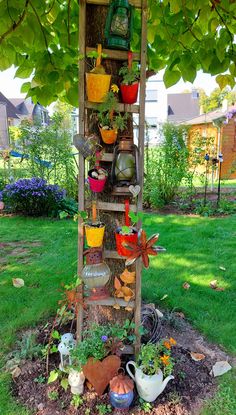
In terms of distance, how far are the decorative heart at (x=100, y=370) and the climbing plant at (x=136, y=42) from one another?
1.49 m

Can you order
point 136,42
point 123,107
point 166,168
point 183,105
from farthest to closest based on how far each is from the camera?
point 183,105
point 166,168
point 136,42
point 123,107

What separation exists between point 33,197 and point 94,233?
4060mm

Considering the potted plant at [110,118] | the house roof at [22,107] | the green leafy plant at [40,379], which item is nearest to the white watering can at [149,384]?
the green leafy plant at [40,379]

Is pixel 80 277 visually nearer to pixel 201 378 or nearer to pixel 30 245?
pixel 201 378

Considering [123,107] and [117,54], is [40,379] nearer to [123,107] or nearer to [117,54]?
[123,107]

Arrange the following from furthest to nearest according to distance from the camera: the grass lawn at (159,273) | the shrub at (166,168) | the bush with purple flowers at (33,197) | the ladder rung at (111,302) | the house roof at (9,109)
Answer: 1. the house roof at (9,109)
2. the shrub at (166,168)
3. the bush with purple flowers at (33,197)
4. the grass lawn at (159,273)
5. the ladder rung at (111,302)

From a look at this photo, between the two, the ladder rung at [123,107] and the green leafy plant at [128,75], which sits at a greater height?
the green leafy plant at [128,75]

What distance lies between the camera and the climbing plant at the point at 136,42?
1.69 m

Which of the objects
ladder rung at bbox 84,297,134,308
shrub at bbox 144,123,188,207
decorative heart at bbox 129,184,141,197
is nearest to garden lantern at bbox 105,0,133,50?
decorative heart at bbox 129,184,141,197

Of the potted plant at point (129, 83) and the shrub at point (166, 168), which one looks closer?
the potted plant at point (129, 83)

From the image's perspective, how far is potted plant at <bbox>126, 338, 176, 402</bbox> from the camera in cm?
150

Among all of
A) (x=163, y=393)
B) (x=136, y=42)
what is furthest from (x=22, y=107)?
(x=163, y=393)

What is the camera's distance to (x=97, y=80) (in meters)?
1.43

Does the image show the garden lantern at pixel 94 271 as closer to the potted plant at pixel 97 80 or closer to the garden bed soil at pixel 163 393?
the garden bed soil at pixel 163 393
